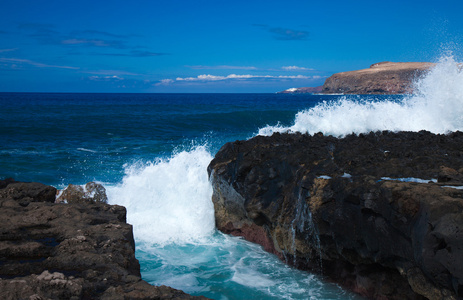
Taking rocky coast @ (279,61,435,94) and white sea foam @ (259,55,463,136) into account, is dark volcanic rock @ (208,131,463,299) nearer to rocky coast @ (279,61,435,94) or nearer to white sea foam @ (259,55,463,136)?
white sea foam @ (259,55,463,136)

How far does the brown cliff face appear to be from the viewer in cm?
8906

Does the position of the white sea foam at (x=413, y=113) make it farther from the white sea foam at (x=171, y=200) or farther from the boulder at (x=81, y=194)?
the boulder at (x=81, y=194)

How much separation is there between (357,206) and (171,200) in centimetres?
504

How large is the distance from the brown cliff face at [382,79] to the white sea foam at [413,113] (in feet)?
251

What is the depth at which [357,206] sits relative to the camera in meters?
4.95

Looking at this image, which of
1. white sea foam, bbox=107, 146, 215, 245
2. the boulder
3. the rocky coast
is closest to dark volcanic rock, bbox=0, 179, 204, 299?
the boulder

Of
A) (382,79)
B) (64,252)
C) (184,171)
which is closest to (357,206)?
(64,252)

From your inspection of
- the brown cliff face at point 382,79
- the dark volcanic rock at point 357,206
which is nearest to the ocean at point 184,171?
the dark volcanic rock at point 357,206

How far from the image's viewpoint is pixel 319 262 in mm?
5777

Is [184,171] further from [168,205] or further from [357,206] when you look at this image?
[357,206]

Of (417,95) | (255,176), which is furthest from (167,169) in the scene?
(417,95)

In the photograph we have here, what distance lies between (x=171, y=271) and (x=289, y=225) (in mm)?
1927

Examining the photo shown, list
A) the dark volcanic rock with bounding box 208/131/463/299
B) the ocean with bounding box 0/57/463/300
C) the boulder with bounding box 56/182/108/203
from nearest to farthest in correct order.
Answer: the dark volcanic rock with bounding box 208/131/463/299 → the ocean with bounding box 0/57/463/300 → the boulder with bounding box 56/182/108/203

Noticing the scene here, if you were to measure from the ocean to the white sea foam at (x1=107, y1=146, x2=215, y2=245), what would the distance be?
0.02m
